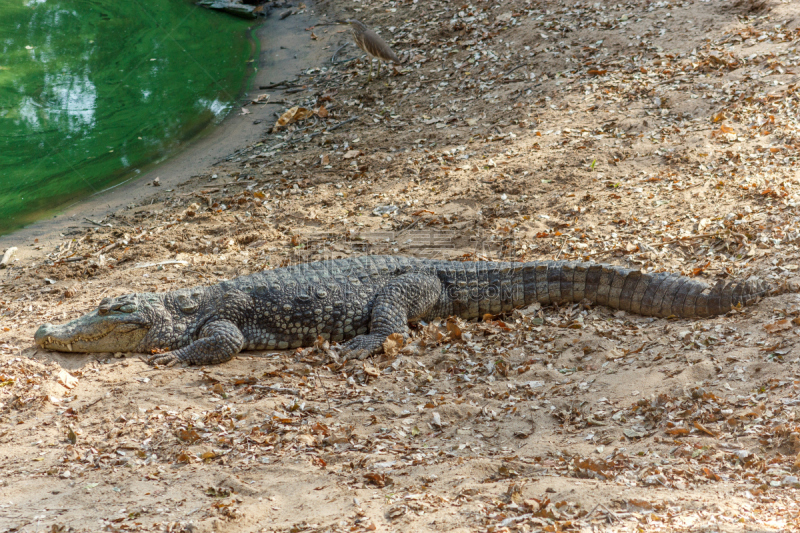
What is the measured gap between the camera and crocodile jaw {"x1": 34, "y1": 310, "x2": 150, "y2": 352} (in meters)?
5.48

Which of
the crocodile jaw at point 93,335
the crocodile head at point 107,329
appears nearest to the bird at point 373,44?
the crocodile head at point 107,329

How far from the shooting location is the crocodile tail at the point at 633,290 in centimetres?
488

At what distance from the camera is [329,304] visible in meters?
5.71

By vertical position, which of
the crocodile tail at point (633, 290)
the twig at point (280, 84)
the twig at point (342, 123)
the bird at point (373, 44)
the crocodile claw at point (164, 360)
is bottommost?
the crocodile claw at point (164, 360)

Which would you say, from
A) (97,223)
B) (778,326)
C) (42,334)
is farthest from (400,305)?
(97,223)

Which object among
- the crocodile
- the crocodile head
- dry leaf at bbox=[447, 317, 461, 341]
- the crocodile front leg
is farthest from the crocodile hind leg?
the crocodile head

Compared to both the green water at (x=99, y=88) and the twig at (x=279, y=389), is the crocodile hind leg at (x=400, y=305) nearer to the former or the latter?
the twig at (x=279, y=389)

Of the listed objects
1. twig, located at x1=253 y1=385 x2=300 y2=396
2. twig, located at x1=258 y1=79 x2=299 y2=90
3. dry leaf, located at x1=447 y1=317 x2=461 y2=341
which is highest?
twig, located at x1=258 y1=79 x2=299 y2=90

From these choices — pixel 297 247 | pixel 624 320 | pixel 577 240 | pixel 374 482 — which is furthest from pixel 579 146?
pixel 374 482

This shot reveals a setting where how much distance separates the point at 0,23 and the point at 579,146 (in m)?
15.6

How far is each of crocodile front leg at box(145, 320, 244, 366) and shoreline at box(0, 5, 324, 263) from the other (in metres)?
4.19

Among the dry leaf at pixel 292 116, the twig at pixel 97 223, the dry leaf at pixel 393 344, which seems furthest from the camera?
the dry leaf at pixel 292 116

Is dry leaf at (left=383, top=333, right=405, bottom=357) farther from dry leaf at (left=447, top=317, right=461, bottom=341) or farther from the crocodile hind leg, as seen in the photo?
dry leaf at (left=447, top=317, right=461, bottom=341)

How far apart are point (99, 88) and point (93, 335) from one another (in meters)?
10.2
